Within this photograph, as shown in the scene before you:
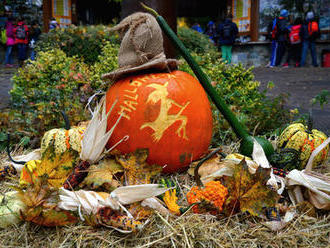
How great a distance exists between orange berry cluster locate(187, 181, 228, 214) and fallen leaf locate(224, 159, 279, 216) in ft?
0.12

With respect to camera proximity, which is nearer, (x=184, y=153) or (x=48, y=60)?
(x=184, y=153)

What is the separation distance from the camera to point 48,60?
522 centimetres

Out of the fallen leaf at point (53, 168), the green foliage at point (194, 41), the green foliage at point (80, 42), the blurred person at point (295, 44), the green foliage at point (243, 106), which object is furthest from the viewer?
the blurred person at point (295, 44)

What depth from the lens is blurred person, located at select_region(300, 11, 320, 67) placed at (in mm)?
12030

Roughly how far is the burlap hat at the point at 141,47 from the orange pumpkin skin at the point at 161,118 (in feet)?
0.27

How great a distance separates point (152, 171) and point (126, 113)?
1.50ft

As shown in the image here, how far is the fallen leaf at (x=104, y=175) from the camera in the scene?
1.88 meters

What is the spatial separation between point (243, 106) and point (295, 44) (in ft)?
34.8

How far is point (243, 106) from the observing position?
370 centimetres

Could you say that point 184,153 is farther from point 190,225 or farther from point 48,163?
point 48,163

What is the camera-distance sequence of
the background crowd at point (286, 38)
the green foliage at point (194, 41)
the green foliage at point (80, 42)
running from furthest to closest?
the background crowd at point (286, 38) < the green foliage at point (194, 41) < the green foliage at point (80, 42)

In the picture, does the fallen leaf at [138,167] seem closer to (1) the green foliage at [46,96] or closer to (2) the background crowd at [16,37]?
(1) the green foliage at [46,96]

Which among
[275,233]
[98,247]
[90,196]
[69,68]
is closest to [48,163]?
[90,196]

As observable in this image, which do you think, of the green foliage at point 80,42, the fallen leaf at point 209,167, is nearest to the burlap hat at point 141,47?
the fallen leaf at point 209,167
